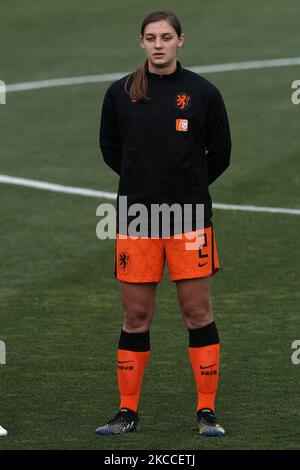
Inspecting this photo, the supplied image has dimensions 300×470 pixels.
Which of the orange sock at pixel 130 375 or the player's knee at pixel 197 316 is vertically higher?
the player's knee at pixel 197 316

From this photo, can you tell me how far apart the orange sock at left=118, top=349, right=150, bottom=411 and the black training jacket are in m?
0.99

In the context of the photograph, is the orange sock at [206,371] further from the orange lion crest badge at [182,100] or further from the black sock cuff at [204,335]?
the orange lion crest badge at [182,100]

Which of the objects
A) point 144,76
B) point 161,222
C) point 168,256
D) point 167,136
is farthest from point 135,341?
point 144,76

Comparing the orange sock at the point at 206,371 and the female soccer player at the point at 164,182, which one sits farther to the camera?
the orange sock at the point at 206,371

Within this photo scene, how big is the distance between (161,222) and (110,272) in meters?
4.51

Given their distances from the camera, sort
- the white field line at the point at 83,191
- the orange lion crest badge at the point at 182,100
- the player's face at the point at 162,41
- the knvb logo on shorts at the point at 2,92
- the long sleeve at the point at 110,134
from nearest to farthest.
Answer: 1. the player's face at the point at 162,41
2. the orange lion crest badge at the point at 182,100
3. the long sleeve at the point at 110,134
4. the white field line at the point at 83,191
5. the knvb logo on shorts at the point at 2,92

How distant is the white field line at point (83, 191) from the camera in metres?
15.3

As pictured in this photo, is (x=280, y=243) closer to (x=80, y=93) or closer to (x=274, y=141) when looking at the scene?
(x=274, y=141)

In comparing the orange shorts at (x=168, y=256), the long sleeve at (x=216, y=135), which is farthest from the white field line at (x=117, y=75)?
the orange shorts at (x=168, y=256)

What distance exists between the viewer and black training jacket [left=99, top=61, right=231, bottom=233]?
28.4 ft

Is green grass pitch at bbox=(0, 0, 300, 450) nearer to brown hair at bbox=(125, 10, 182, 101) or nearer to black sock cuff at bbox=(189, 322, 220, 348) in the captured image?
black sock cuff at bbox=(189, 322, 220, 348)

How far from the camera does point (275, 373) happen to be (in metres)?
10.1

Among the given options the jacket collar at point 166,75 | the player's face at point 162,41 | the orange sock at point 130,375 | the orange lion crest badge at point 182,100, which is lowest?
the orange sock at point 130,375
